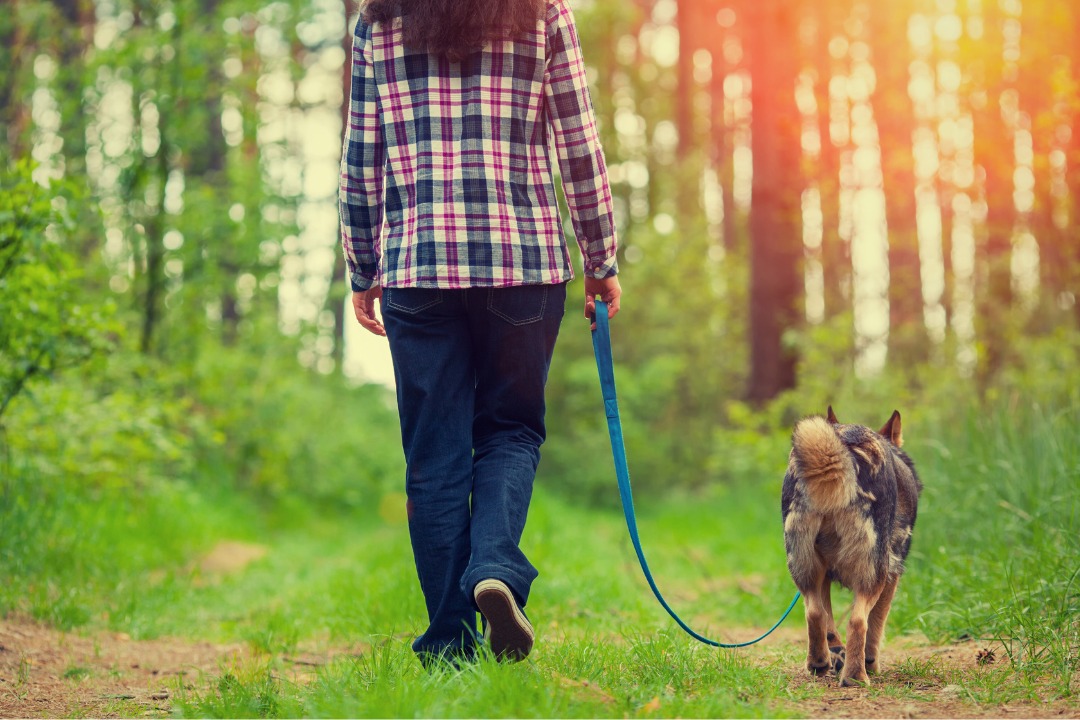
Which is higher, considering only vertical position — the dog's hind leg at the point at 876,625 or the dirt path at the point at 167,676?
the dog's hind leg at the point at 876,625

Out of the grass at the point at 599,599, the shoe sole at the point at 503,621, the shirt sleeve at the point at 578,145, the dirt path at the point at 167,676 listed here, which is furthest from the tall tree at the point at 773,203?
the shoe sole at the point at 503,621

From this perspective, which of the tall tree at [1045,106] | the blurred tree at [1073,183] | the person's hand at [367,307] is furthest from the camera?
the tall tree at [1045,106]

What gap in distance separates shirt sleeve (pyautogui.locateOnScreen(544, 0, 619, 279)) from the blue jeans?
0.79 ft

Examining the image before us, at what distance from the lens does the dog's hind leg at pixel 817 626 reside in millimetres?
3309

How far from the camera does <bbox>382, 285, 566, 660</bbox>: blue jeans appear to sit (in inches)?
123

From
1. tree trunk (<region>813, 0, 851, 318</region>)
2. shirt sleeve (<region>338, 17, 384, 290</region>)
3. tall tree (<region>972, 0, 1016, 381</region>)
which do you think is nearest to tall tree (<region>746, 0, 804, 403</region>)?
tree trunk (<region>813, 0, 851, 318</region>)

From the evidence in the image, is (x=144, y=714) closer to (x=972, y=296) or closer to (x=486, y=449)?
(x=486, y=449)

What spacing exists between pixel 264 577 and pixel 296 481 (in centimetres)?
418

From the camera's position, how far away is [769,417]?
9922mm

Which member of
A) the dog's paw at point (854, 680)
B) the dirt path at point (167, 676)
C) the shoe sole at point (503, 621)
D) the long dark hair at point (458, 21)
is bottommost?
the dirt path at point (167, 676)

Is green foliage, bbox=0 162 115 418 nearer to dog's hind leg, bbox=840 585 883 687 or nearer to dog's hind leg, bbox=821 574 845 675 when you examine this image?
dog's hind leg, bbox=821 574 845 675

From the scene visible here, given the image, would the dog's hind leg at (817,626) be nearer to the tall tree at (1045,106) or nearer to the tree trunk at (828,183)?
the tall tree at (1045,106)

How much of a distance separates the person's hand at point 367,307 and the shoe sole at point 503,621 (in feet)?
3.27

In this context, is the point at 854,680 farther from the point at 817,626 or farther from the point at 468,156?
the point at 468,156
